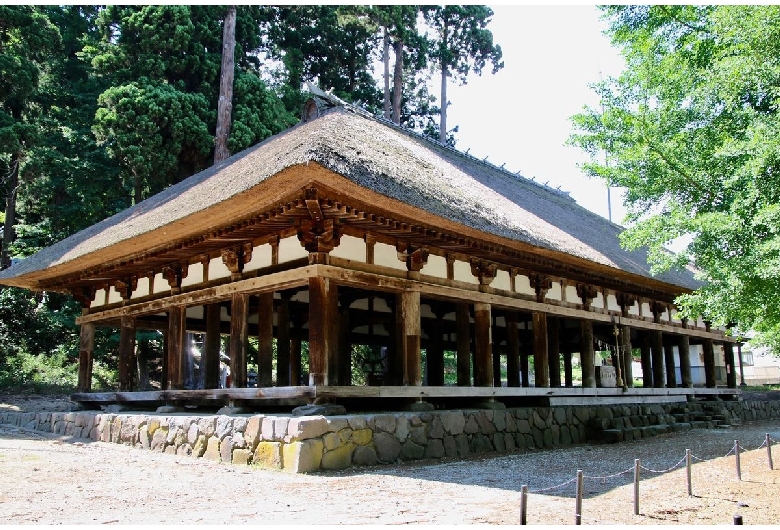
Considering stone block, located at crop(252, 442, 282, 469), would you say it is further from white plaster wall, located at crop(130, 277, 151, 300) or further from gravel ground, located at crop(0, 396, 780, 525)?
white plaster wall, located at crop(130, 277, 151, 300)

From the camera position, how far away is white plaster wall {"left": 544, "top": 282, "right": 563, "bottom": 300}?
12070 mm

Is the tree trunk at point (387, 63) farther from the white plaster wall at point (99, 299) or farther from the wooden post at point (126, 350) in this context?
the wooden post at point (126, 350)

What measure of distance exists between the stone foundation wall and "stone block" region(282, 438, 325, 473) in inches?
0.4

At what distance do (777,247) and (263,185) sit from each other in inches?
232

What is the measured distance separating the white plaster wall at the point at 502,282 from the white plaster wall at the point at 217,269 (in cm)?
458

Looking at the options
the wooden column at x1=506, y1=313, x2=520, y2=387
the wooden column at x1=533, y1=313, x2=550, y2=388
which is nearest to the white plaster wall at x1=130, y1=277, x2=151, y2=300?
the wooden column at x1=506, y1=313, x2=520, y2=387

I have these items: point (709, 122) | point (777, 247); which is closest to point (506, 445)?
point (777, 247)

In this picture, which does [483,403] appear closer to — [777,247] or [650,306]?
[777,247]

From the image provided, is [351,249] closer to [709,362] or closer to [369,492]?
[369,492]

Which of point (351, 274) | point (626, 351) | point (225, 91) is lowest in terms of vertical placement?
point (626, 351)

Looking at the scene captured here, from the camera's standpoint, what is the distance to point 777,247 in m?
6.86

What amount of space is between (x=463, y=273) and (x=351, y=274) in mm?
2613

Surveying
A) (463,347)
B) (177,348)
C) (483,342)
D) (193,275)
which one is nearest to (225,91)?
(193,275)

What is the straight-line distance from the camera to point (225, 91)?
2003 cm
